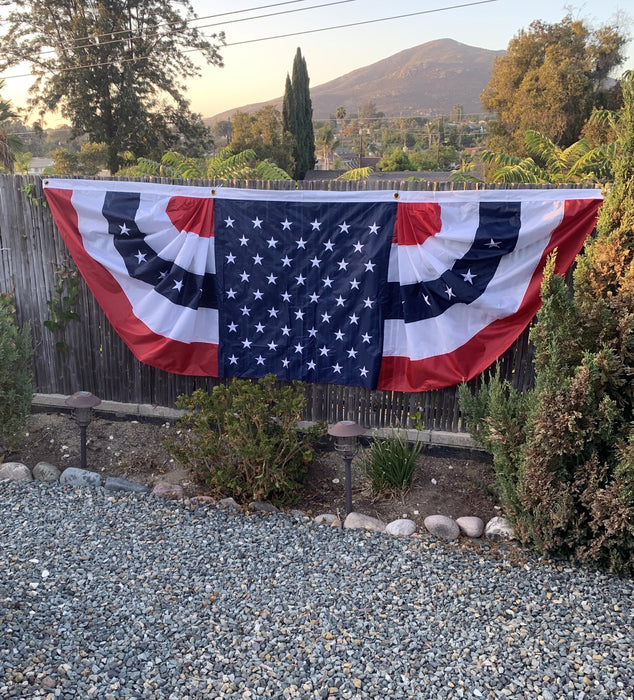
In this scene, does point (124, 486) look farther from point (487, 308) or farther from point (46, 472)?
point (487, 308)

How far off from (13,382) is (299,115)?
53518 millimetres

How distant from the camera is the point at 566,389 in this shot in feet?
12.1

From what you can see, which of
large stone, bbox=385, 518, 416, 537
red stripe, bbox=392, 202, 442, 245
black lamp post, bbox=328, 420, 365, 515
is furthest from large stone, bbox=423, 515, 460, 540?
red stripe, bbox=392, 202, 442, 245

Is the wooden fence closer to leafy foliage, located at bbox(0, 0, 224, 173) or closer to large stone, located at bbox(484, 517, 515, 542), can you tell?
large stone, located at bbox(484, 517, 515, 542)

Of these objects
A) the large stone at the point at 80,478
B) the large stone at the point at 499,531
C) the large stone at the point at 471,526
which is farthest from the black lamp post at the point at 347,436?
the large stone at the point at 80,478

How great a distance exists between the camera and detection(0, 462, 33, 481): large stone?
4992 millimetres

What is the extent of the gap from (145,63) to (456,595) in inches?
1459

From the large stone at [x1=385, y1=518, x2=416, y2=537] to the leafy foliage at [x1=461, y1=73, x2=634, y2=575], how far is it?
77 centimetres

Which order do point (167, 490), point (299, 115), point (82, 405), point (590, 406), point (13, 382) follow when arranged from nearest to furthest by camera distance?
point (590, 406) → point (167, 490) → point (82, 405) → point (13, 382) → point (299, 115)

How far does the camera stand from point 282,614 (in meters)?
3.32

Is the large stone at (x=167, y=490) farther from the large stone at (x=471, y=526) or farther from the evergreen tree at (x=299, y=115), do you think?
the evergreen tree at (x=299, y=115)

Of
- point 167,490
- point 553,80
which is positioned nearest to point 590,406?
point 167,490

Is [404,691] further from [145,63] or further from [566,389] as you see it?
[145,63]

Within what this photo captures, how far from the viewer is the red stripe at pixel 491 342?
468 cm
